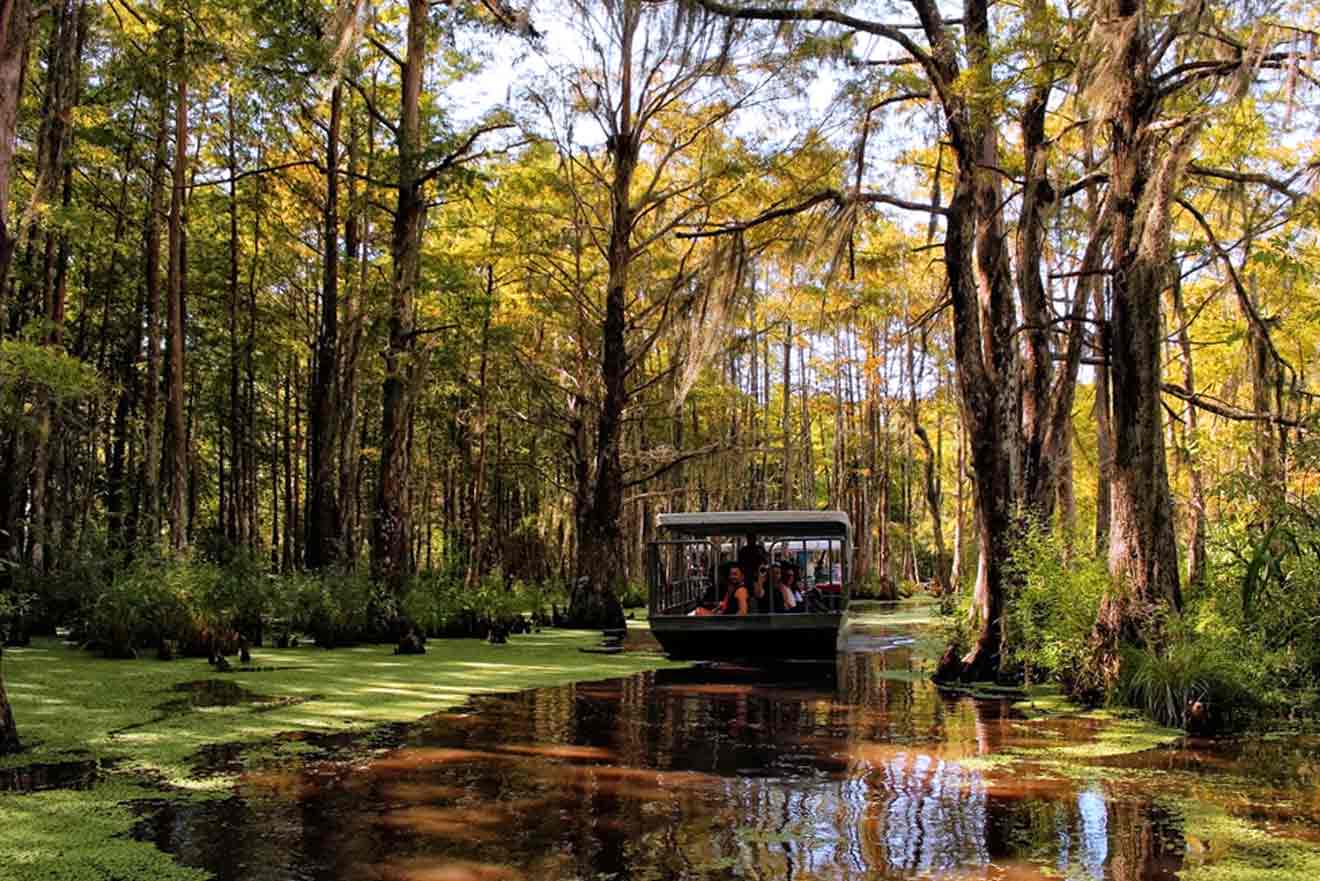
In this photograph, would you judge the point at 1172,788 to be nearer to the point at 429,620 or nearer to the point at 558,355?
the point at 429,620

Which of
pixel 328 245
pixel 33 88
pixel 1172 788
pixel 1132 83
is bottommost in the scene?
pixel 1172 788

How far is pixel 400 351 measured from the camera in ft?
44.9

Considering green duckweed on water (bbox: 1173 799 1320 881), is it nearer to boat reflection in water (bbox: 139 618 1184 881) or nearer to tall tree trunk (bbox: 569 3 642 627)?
boat reflection in water (bbox: 139 618 1184 881)

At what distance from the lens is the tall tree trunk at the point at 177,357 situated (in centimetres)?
1338

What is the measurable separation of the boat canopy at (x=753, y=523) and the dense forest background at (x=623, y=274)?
2.08m

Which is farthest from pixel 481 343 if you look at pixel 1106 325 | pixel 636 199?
pixel 1106 325

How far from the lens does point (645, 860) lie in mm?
4184

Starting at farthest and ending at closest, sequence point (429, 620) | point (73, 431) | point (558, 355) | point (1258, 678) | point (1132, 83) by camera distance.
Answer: point (558, 355), point (73, 431), point (429, 620), point (1132, 83), point (1258, 678)

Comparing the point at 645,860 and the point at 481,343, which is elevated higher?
the point at 481,343

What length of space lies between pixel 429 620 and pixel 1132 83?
453 inches

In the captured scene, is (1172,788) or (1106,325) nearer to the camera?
(1172,788)

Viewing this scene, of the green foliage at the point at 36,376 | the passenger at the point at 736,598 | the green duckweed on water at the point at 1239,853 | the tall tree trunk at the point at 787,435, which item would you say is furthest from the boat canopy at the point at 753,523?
the tall tree trunk at the point at 787,435

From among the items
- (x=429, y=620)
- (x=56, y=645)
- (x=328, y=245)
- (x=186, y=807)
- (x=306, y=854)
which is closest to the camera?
(x=306, y=854)

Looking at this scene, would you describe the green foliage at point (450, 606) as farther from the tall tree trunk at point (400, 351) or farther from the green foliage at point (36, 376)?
the green foliage at point (36, 376)
